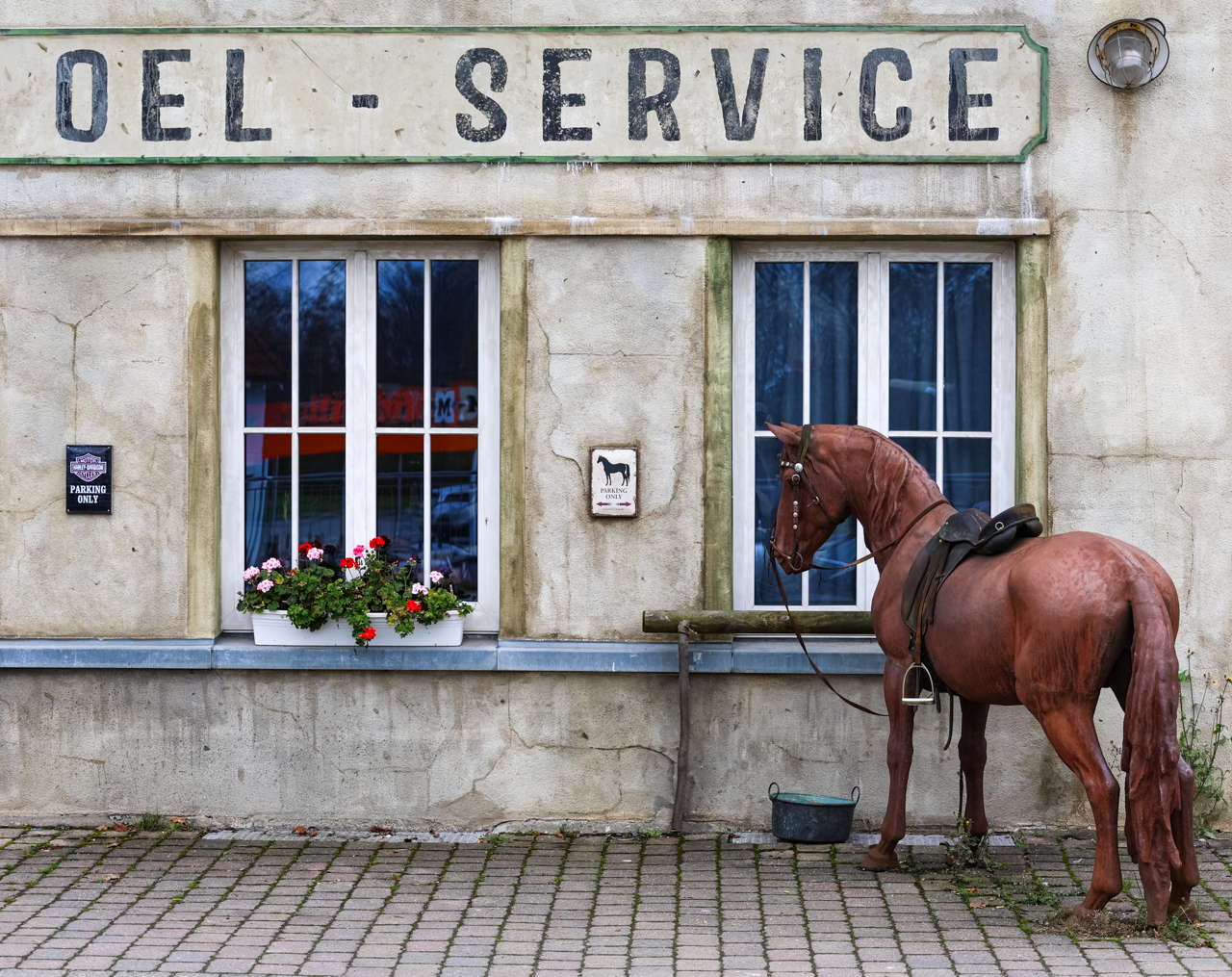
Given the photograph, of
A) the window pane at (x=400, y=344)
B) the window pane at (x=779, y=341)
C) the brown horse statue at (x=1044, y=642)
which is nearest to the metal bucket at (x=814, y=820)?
the brown horse statue at (x=1044, y=642)

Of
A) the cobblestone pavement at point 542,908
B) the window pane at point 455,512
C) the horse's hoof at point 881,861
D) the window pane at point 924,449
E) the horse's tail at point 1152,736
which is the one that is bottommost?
the cobblestone pavement at point 542,908

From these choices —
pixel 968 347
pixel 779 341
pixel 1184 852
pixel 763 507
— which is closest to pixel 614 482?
pixel 763 507

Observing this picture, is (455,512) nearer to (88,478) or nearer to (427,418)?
(427,418)

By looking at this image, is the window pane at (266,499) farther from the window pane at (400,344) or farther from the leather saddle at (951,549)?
the leather saddle at (951,549)

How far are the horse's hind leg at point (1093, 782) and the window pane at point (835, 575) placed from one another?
1989 millimetres

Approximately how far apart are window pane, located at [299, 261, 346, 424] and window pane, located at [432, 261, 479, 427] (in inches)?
19.2

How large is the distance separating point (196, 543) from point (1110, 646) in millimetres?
4400

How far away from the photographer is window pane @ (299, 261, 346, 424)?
709cm

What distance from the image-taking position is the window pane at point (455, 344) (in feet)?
23.1

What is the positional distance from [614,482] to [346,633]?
155 cm

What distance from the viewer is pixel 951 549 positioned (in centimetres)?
569

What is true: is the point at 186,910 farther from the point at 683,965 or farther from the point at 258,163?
the point at 258,163

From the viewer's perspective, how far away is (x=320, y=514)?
7.10 meters

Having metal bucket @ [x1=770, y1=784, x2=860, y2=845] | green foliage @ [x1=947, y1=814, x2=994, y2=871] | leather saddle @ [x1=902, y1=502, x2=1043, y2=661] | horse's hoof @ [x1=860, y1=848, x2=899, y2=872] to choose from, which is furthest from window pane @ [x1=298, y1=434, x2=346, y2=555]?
green foliage @ [x1=947, y1=814, x2=994, y2=871]
